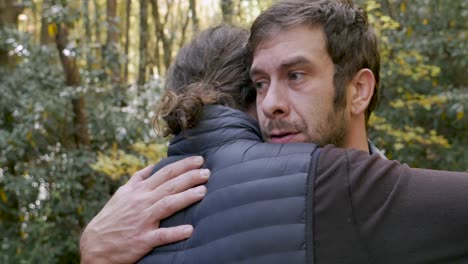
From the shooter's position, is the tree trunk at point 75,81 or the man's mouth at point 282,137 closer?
the man's mouth at point 282,137

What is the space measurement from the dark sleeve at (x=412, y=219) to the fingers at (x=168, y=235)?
21.6 inches

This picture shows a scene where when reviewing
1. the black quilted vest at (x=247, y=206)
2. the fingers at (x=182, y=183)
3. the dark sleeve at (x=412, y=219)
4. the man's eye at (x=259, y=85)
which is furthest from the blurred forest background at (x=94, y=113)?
the dark sleeve at (x=412, y=219)

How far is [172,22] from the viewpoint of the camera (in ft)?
53.7

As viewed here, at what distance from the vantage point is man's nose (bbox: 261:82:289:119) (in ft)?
8.11

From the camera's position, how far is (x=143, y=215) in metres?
2.45

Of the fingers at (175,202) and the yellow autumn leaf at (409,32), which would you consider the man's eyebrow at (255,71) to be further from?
the yellow autumn leaf at (409,32)

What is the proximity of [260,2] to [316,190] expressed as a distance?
218 inches

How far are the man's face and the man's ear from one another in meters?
0.14

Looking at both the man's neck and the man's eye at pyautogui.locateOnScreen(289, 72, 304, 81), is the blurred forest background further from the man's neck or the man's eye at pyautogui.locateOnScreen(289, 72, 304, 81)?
the man's eye at pyautogui.locateOnScreen(289, 72, 304, 81)

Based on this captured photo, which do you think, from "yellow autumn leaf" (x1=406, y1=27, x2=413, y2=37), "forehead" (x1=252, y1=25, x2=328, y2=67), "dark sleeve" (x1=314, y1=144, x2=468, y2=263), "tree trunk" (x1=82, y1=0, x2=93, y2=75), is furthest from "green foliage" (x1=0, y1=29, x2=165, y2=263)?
"dark sleeve" (x1=314, y1=144, x2=468, y2=263)

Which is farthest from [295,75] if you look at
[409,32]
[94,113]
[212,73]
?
[94,113]

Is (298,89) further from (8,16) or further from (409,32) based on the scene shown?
(8,16)

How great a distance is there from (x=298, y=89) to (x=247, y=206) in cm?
57

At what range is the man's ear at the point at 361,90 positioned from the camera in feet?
8.71
